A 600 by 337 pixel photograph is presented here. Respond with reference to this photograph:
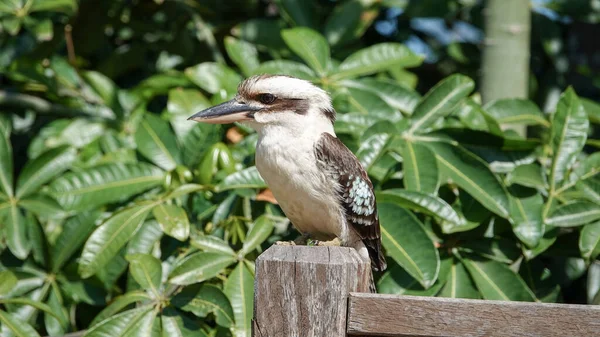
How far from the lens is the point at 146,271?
2586 millimetres

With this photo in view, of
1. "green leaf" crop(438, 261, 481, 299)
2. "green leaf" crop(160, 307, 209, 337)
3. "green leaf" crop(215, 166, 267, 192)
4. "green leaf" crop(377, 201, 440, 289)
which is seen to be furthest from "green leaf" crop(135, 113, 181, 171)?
"green leaf" crop(438, 261, 481, 299)

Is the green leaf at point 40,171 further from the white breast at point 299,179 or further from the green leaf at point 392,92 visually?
the green leaf at point 392,92

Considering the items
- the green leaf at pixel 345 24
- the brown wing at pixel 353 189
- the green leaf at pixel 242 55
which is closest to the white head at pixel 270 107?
the brown wing at pixel 353 189

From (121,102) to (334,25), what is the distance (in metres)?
A: 1.15

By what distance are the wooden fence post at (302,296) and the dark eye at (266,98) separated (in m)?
1.04

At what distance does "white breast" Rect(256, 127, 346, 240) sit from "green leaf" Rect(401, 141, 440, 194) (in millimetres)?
460

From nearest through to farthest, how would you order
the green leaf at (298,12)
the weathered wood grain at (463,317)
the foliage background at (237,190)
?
1. the weathered wood grain at (463,317)
2. the foliage background at (237,190)
3. the green leaf at (298,12)

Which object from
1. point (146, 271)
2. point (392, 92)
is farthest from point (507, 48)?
point (146, 271)

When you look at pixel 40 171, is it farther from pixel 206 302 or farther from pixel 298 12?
pixel 298 12

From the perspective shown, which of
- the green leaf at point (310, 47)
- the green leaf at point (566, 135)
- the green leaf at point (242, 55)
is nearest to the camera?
the green leaf at point (566, 135)

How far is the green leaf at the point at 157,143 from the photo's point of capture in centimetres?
316

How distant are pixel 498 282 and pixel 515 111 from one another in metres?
0.83

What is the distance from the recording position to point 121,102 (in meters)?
3.89

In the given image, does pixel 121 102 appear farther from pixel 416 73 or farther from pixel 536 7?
pixel 536 7
